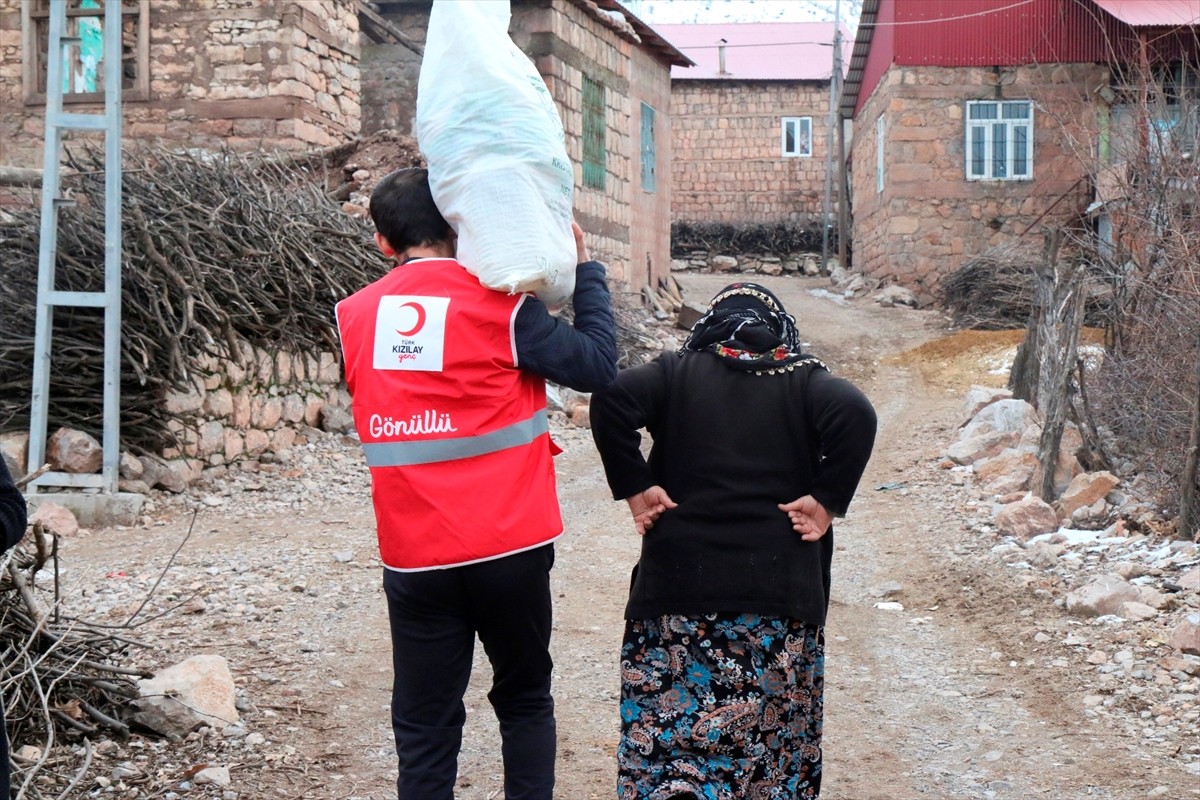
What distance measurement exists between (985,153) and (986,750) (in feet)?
50.3

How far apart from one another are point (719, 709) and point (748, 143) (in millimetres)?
27784

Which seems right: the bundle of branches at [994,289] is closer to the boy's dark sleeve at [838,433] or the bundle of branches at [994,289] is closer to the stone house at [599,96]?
the stone house at [599,96]

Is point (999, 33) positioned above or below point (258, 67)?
above

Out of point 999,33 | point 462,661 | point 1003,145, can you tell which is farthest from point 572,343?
point 999,33

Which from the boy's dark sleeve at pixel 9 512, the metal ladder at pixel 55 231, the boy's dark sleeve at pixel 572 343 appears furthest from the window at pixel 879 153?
the boy's dark sleeve at pixel 9 512

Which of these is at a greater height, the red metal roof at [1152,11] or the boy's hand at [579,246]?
the red metal roof at [1152,11]

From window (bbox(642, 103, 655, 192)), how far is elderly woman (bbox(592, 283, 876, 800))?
1514 cm

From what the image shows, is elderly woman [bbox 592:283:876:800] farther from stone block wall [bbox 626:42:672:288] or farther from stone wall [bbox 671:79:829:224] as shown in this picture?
stone wall [bbox 671:79:829:224]

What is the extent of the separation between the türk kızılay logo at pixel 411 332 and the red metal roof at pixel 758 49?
27160 mm

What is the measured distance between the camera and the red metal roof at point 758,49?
29.2 metres

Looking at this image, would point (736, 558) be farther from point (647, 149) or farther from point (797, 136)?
point (797, 136)

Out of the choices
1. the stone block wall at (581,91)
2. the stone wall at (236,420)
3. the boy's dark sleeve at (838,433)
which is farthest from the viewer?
the stone block wall at (581,91)

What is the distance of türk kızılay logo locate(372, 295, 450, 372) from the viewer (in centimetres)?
231

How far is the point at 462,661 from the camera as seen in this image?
246 cm
